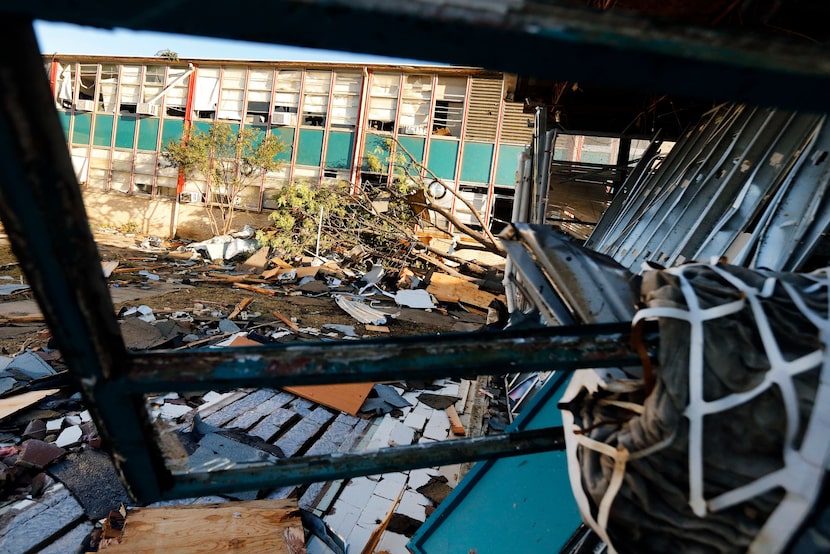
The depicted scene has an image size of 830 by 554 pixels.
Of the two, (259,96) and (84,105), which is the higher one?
(259,96)

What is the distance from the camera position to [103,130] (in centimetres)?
1886

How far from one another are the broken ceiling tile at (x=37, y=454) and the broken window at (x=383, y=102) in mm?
15099

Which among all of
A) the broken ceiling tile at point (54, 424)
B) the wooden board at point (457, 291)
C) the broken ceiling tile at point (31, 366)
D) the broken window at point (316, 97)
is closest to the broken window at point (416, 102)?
the broken window at point (316, 97)

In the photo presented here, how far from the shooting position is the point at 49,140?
24.5 inches

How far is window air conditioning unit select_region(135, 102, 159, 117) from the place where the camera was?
59.4 ft

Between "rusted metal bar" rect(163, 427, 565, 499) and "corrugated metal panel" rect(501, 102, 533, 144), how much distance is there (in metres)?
15.8

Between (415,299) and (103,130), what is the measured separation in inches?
705

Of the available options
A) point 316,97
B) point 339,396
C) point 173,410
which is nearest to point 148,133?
point 316,97

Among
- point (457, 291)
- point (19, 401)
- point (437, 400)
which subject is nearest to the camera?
point (19, 401)

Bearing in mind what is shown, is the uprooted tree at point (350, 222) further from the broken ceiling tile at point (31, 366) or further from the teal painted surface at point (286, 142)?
the broken ceiling tile at point (31, 366)

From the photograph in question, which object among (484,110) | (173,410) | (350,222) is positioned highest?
(484,110)

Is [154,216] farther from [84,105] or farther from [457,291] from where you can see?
[457,291]

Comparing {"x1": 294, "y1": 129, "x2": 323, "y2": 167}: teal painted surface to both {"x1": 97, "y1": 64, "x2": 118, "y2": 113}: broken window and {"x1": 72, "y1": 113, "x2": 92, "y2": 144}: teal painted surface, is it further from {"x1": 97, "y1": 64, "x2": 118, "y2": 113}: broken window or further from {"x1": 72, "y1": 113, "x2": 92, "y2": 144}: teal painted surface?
{"x1": 72, "y1": 113, "x2": 92, "y2": 144}: teal painted surface

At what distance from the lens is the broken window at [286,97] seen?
17.2m
